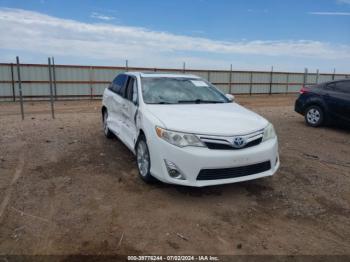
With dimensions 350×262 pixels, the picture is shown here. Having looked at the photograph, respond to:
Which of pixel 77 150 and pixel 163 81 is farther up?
pixel 163 81

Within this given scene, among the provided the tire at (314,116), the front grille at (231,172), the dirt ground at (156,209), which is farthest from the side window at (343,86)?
the front grille at (231,172)

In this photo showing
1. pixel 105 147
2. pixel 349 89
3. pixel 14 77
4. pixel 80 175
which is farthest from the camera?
pixel 14 77

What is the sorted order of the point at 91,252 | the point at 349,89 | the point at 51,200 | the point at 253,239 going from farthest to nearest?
the point at 349,89 < the point at 51,200 < the point at 253,239 < the point at 91,252

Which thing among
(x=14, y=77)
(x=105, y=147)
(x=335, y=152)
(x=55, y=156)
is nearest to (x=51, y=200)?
(x=55, y=156)

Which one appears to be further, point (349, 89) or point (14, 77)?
point (14, 77)

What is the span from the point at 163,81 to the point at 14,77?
13698 millimetres

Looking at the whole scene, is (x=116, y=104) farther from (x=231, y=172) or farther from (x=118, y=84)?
(x=231, y=172)

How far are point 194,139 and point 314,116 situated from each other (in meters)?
6.37

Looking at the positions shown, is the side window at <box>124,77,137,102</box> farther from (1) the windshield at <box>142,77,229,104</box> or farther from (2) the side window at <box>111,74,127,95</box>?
(2) the side window at <box>111,74,127,95</box>

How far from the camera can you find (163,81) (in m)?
5.48

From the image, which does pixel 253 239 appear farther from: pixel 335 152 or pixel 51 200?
pixel 335 152

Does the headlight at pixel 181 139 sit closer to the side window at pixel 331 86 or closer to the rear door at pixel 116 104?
the rear door at pixel 116 104

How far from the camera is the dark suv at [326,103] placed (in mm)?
8273

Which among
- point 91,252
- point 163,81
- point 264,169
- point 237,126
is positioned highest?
point 163,81
